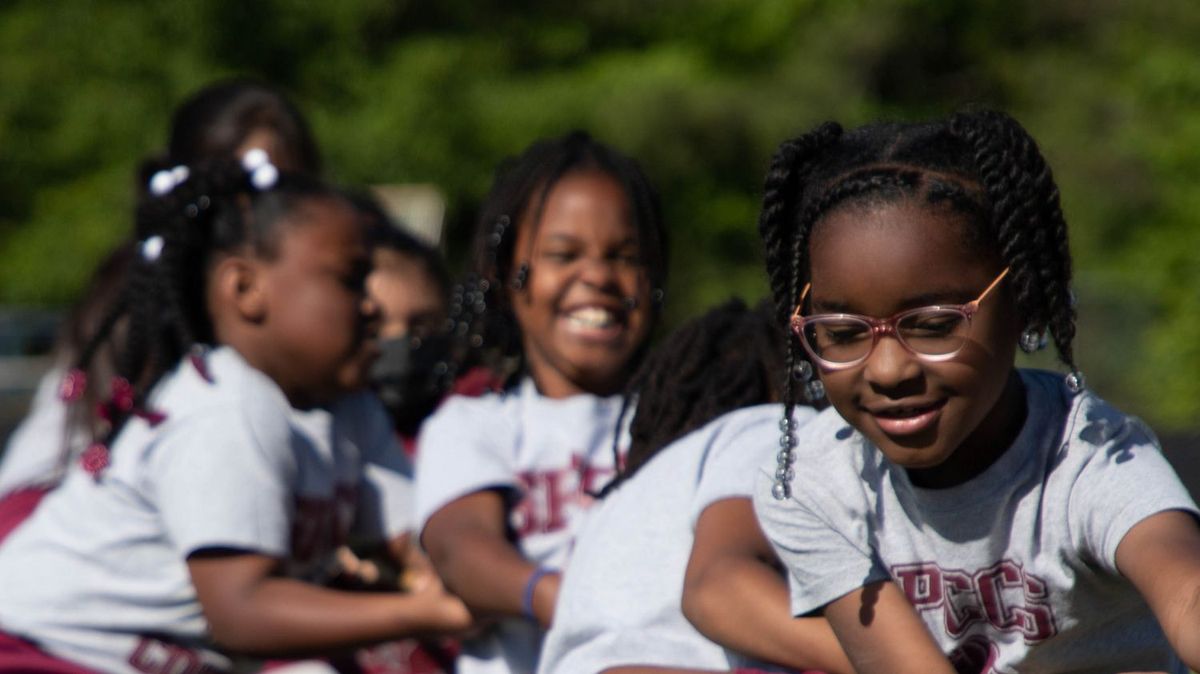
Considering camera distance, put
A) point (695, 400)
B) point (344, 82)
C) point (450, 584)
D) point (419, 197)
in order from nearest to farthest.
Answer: point (695, 400)
point (450, 584)
point (419, 197)
point (344, 82)

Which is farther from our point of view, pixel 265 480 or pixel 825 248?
pixel 265 480

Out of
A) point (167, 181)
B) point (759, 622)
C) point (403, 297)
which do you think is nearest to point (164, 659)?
point (167, 181)

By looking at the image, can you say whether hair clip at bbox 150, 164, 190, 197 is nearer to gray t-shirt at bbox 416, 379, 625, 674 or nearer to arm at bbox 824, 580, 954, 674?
gray t-shirt at bbox 416, 379, 625, 674

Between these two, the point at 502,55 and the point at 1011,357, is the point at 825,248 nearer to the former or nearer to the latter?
the point at 1011,357

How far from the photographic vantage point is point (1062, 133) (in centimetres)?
1834

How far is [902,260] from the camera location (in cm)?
213

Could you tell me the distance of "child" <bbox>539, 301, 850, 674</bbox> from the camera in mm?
2596

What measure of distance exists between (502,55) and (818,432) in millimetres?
13900

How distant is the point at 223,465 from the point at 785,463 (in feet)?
5.33

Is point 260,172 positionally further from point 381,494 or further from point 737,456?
point 737,456

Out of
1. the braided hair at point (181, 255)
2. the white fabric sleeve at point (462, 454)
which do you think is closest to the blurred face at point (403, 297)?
the braided hair at point (181, 255)

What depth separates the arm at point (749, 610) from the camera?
2.43 meters

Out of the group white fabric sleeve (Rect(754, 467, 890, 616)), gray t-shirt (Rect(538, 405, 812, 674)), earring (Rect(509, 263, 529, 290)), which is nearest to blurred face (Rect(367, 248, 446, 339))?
earring (Rect(509, 263, 529, 290))

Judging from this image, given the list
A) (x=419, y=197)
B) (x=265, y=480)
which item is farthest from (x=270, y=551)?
(x=419, y=197)
